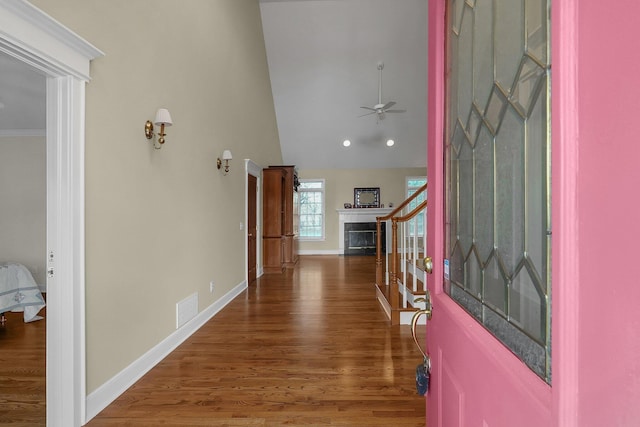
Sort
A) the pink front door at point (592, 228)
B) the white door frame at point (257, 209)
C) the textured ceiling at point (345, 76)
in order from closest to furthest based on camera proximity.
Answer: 1. the pink front door at point (592, 228)
2. the white door frame at point (257, 209)
3. the textured ceiling at point (345, 76)

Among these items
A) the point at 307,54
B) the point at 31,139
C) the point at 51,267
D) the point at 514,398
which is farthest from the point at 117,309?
the point at 307,54

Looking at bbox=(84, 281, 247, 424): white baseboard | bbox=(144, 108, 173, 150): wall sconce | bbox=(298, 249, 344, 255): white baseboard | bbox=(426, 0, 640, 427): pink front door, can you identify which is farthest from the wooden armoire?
bbox=(426, 0, 640, 427): pink front door

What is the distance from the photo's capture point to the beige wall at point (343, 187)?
31.7ft

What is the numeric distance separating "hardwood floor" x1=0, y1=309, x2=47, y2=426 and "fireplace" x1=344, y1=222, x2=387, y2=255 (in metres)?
7.26

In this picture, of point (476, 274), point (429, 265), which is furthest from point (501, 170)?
point (429, 265)

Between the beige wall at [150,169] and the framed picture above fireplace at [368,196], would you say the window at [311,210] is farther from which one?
the beige wall at [150,169]

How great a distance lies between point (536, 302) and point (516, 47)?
515mm

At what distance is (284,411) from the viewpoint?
6.55 ft

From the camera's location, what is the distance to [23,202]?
485cm

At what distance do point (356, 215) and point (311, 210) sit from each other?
1392 millimetres

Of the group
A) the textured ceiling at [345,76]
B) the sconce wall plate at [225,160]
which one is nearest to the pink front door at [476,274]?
the sconce wall plate at [225,160]

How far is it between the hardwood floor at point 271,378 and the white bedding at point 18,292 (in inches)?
9.5

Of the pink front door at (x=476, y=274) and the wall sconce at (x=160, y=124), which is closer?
the pink front door at (x=476, y=274)

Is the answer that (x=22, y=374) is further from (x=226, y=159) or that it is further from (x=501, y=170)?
(x=501, y=170)
